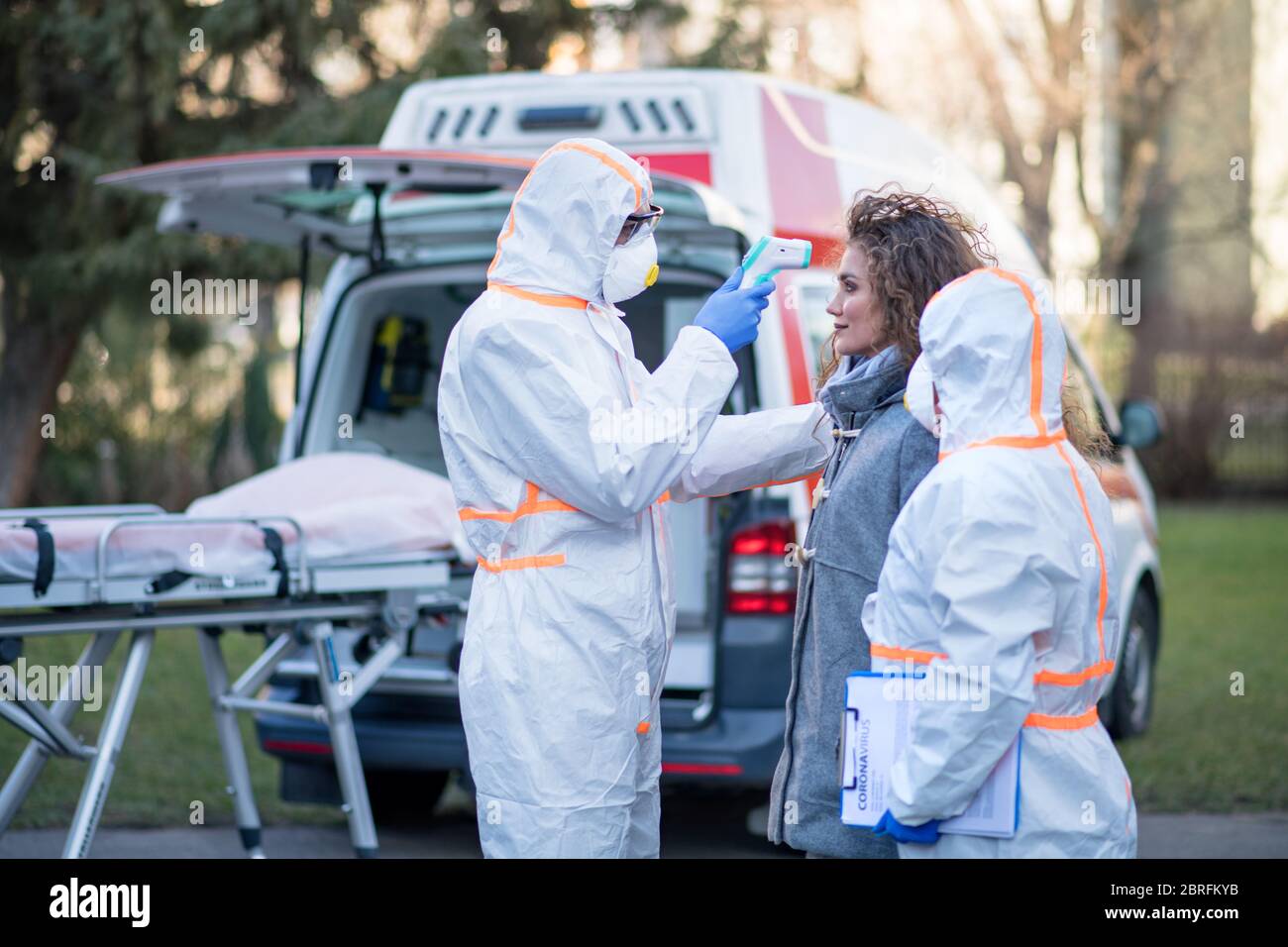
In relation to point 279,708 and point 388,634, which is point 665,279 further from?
point 279,708

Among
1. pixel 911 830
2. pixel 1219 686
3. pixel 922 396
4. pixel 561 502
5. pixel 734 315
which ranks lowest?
pixel 1219 686

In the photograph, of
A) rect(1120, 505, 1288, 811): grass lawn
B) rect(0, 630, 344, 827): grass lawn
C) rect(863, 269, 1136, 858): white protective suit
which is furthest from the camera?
rect(1120, 505, 1288, 811): grass lawn

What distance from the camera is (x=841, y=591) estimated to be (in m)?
3.17

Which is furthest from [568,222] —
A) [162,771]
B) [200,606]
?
[162,771]

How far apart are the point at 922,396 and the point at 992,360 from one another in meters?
0.27

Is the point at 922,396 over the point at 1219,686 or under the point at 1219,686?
over

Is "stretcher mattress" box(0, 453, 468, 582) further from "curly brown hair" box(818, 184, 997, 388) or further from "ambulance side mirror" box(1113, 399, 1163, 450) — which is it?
"ambulance side mirror" box(1113, 399, 1163, 450)

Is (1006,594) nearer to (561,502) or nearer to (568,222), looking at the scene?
(561,502)

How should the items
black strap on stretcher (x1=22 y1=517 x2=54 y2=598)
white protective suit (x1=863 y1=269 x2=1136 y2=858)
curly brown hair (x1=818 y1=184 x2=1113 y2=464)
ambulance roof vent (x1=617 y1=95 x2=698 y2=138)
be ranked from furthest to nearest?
ambulance roof vent (x1=617 y1=95 x2=698 y2=138) < black strap on stretcher (x1=22 y1=517 x2=54 y2=598) < curly brown hair (x1=818 y1=184 x2=1113 y2=464) < white protective suit (x1=863 y1=269 x2=1136 y2=858)

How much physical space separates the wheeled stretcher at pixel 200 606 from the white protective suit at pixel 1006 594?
2.47m

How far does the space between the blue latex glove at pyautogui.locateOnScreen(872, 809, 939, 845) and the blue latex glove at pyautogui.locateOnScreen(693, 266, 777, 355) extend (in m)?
1.07

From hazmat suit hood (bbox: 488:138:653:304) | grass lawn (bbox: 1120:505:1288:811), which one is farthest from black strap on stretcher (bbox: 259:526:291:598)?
grass lawn (bbox: 1120:505:1288:811)

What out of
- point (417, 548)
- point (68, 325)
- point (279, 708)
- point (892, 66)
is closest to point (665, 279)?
point (417, 548)

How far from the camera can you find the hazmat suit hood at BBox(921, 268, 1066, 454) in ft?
8.96
